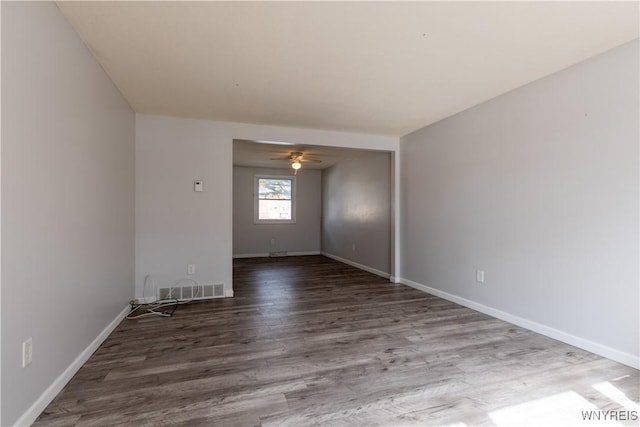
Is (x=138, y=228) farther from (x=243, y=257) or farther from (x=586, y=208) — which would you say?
(x=586, y=208)

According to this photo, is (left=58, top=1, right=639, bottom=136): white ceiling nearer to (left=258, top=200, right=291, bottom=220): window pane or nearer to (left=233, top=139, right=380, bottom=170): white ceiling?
(left=233, top=139, right=380, bottom=170): white ceiling

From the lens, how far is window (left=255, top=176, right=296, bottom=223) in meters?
7.66

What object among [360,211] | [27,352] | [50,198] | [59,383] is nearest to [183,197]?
[50,198]

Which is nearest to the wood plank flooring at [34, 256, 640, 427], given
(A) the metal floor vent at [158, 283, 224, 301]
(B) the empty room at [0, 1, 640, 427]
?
(B) the empty room at [0, 1, 640, 427]

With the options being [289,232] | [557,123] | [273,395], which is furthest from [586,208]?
[289,232]

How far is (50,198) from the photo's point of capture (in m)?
1.69

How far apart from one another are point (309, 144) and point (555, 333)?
3.39 meters

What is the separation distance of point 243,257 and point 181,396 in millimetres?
5713

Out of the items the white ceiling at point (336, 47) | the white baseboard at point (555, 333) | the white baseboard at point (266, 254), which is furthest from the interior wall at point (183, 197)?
the white baseboard at point (266, 254)

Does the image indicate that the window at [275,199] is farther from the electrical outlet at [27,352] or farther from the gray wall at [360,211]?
the electrical outlet at [27,352]

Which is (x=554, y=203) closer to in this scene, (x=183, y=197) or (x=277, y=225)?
(x=183, y=197)

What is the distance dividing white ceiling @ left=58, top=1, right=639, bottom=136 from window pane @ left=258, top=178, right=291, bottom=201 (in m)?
4.37

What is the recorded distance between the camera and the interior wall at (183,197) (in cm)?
362

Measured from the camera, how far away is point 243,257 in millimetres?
7379
